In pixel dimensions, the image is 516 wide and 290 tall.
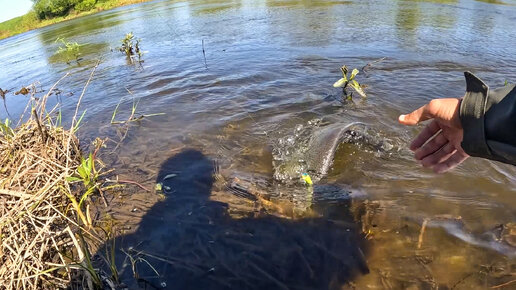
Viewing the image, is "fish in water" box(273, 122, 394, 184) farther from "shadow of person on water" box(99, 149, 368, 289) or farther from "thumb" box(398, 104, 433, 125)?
"thumb" box(398, 104, 433, 125)

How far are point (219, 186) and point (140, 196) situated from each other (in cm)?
105

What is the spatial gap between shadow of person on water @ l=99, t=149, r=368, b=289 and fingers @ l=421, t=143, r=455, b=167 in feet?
4.22

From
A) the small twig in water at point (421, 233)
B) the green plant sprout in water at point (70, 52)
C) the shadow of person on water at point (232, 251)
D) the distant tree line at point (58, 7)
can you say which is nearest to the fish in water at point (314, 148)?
the shadow of person on water at point (232, 251)

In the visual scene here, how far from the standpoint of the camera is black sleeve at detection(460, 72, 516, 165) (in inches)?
57.6

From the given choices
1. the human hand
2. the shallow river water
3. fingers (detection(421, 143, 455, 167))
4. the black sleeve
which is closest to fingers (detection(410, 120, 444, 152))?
the human hand

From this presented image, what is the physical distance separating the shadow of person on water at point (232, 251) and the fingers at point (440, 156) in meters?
1.29

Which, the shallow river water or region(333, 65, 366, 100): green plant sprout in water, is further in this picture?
region(333, 65, 366, 100): green plant sprout in water

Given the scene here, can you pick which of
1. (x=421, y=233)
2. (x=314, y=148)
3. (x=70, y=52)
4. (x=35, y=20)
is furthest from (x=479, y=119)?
(x=35, y=20)

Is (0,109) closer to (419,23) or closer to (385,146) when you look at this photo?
(385,146)

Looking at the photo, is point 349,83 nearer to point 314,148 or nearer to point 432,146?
point 314,148

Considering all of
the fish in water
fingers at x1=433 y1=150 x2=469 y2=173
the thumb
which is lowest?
the fish in water

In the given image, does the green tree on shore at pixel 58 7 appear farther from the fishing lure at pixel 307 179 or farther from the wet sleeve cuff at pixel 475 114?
the wet sleeve cuff at pixel 475 114

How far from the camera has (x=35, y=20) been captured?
4094cm

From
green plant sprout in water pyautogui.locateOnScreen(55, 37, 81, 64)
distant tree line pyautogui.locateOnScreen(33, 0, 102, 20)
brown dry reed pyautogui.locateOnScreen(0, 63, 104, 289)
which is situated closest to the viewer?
brown dry reed pyautogui.locateOnScreen(0, 63, 104, 289)
